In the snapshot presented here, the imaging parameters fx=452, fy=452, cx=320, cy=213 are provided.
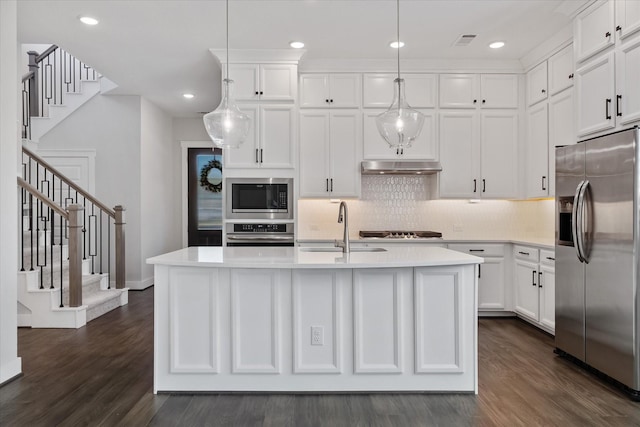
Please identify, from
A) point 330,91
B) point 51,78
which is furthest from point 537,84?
point 51,78

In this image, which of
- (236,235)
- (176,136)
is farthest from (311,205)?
(176,136)

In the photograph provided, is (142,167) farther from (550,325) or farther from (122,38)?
(550,325)

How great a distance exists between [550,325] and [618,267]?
1392mm

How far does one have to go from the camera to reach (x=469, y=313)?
2.94 metres

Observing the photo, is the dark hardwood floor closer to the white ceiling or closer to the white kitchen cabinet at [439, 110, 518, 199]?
the white kitchen cabinet at [439, 110, 518, 199]

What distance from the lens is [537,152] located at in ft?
16.2

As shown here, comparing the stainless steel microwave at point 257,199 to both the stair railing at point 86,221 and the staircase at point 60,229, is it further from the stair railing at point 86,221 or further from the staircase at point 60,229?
the stair railing at point 86,221

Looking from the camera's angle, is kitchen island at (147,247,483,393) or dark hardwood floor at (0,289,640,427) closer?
dark hardwood floor at (0,289,640,427)

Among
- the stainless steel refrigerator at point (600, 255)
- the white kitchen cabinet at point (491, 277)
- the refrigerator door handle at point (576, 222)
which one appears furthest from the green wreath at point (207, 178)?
the refrigerator door handle at point (576, 222)

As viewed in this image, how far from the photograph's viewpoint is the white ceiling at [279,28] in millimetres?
3834

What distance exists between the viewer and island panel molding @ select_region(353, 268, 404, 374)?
114 inches

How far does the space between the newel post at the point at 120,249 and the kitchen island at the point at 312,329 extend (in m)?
3.31

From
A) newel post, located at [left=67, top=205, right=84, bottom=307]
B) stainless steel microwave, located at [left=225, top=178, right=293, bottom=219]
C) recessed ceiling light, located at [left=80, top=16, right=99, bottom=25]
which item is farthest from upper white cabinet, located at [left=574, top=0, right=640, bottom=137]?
newel post, located at [left=67, top=205, right=84, bottom=307]

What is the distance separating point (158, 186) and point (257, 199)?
10.2 ft
